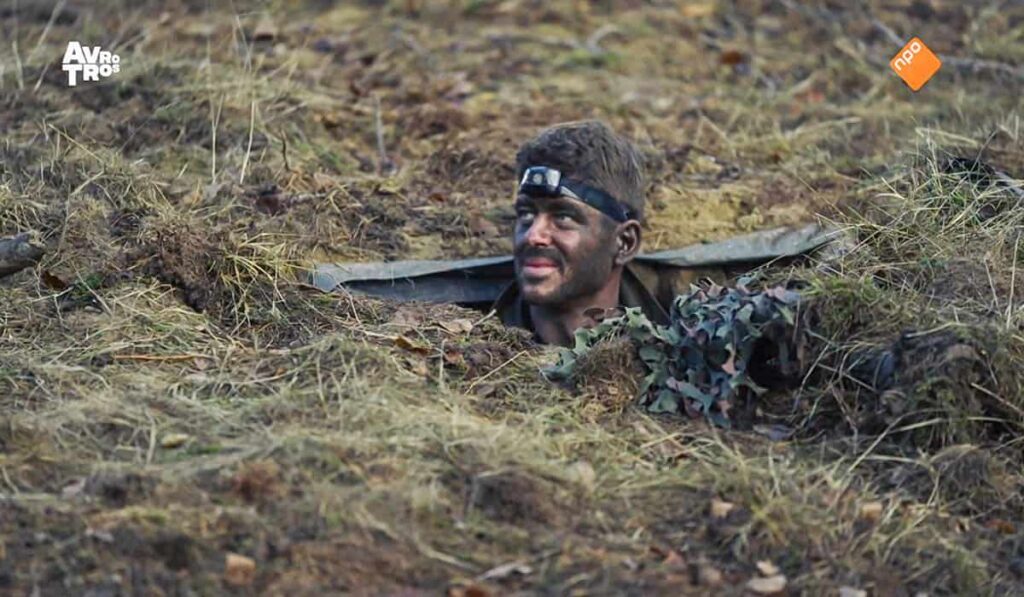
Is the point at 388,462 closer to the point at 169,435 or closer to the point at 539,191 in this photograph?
the point at 169,435

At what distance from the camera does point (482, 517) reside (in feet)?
15.1

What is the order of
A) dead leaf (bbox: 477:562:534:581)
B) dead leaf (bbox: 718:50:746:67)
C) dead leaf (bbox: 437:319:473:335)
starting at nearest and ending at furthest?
dead leaf (bbox: 477:562:534:581), dead leaf (bbox: 437:319:473:335), dead leaf (bbox: 718:50:746:67)

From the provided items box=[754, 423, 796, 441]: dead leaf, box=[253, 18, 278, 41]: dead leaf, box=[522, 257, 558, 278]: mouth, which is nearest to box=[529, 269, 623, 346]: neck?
box=[522, 257, 558, 278]: mouth

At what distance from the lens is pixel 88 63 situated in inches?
332

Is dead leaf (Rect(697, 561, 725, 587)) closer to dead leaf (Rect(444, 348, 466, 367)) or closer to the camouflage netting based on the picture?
the camouflage netting

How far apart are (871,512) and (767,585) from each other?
0.48 meters

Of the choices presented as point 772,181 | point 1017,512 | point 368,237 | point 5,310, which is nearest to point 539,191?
point 368,237

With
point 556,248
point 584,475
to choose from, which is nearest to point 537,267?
point 556,248

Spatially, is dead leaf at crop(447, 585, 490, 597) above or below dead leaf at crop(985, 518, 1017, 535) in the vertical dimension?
above

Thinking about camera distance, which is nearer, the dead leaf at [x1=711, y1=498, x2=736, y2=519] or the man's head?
the dead leaf at [x1=711, y1=498, x2=736, y2=519]

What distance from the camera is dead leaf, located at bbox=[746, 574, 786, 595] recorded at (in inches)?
174

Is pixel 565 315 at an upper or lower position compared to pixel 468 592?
lower

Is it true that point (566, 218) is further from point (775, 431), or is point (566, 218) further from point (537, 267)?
point (775, 431)

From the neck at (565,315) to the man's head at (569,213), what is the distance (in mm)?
45
